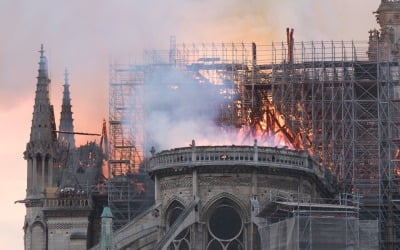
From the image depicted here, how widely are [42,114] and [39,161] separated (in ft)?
11.0

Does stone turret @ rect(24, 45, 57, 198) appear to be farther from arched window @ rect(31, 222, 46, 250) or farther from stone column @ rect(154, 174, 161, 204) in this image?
stone column @ rect(154, 174, 161, 204)

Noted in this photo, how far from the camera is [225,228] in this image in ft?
349

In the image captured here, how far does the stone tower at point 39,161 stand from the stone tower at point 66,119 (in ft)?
44.9

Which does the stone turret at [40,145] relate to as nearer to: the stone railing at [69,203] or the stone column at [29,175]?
the stone column at [29,175]

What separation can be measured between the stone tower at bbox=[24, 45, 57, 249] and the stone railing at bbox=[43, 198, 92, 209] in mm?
1818

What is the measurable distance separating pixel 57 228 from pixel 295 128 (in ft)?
56.3

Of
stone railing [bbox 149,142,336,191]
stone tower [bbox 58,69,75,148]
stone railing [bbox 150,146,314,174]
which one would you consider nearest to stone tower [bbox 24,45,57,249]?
stone tower [bbox 58,69,75,148]

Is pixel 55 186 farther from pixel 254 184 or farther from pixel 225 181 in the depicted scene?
pixel 254 184

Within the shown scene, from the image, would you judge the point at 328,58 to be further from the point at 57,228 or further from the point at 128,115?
the point at 57,228

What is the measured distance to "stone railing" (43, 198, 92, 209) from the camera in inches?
4870

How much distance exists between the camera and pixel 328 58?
123000 mm

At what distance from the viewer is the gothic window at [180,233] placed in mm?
106000

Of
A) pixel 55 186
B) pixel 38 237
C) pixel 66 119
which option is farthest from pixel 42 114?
pixel 66 119

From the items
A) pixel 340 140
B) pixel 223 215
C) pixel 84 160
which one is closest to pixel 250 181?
pixel 223 215
